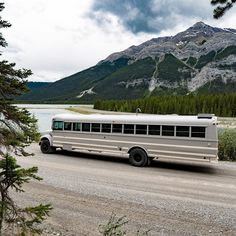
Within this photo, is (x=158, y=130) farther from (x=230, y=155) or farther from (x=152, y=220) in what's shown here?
(x=152, y=220)

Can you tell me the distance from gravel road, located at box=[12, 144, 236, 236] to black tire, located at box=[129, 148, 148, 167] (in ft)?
1.31

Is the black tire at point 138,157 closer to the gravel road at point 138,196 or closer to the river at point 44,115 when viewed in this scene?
the gravel road at point 138,196

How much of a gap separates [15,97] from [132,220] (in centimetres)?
515

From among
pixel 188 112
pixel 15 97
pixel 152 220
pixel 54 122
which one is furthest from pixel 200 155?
pixel 188 112

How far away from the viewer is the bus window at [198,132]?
50.8 feet

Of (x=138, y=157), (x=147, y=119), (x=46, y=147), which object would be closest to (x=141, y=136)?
(x=147, y=119)

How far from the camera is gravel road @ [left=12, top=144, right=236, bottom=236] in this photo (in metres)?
8.71

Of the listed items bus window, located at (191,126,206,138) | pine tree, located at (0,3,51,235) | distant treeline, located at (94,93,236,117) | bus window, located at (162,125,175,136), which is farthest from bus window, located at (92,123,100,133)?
distant treeline, located at (94,93,236,117)

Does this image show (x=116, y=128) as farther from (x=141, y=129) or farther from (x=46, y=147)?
(x=46, y=147)

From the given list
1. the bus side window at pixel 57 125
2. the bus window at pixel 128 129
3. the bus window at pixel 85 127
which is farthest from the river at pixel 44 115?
the bus window at pixel 128 129

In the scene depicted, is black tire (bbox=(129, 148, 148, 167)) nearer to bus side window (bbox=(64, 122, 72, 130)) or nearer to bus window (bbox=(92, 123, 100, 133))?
bus window (bbox=(92, 123, 100, 133))

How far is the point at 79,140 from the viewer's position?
1892 cm

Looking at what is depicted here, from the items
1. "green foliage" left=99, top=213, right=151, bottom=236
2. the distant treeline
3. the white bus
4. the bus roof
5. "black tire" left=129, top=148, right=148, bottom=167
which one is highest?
the distant treeline

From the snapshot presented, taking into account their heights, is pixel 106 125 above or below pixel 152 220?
above
